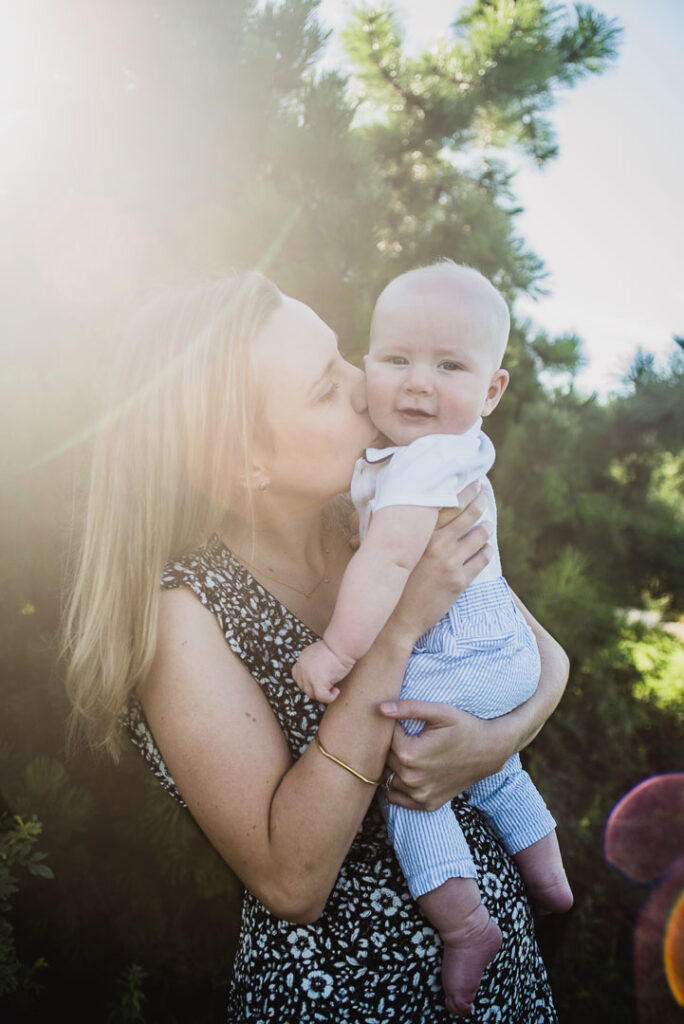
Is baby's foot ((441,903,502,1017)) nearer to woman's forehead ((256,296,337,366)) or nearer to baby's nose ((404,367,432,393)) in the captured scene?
baby's nose ((404,367,432,393))

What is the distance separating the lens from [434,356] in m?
1.58

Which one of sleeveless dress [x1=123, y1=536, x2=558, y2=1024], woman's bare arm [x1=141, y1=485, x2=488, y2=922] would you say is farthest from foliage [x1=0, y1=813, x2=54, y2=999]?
woman's bare arm [x1=141, y1=485, x2=488, y2=922]

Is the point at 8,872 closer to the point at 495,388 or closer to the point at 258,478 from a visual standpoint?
the point at 258,478

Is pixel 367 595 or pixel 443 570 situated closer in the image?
pixel 367 595

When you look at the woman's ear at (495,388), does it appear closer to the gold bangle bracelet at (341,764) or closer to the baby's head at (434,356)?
the baby's head at (434,356)

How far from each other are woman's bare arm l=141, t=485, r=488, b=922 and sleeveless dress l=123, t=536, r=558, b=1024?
0.11 metres

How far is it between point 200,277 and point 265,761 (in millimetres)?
1213

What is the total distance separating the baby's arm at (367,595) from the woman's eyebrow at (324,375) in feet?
1.38

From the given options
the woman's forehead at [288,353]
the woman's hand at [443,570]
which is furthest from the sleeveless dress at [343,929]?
the woman's forehead at [288,353]

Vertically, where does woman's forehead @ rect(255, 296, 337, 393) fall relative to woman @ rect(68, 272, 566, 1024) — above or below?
above

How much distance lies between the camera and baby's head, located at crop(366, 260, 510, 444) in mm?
1554

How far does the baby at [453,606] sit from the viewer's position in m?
1.36

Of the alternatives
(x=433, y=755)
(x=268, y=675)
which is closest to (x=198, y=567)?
(x=268, y=675)

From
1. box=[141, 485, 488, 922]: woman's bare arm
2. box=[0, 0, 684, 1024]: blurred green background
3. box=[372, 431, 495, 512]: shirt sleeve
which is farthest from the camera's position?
box=[0, 0, 684, 1024]: blurred green background
